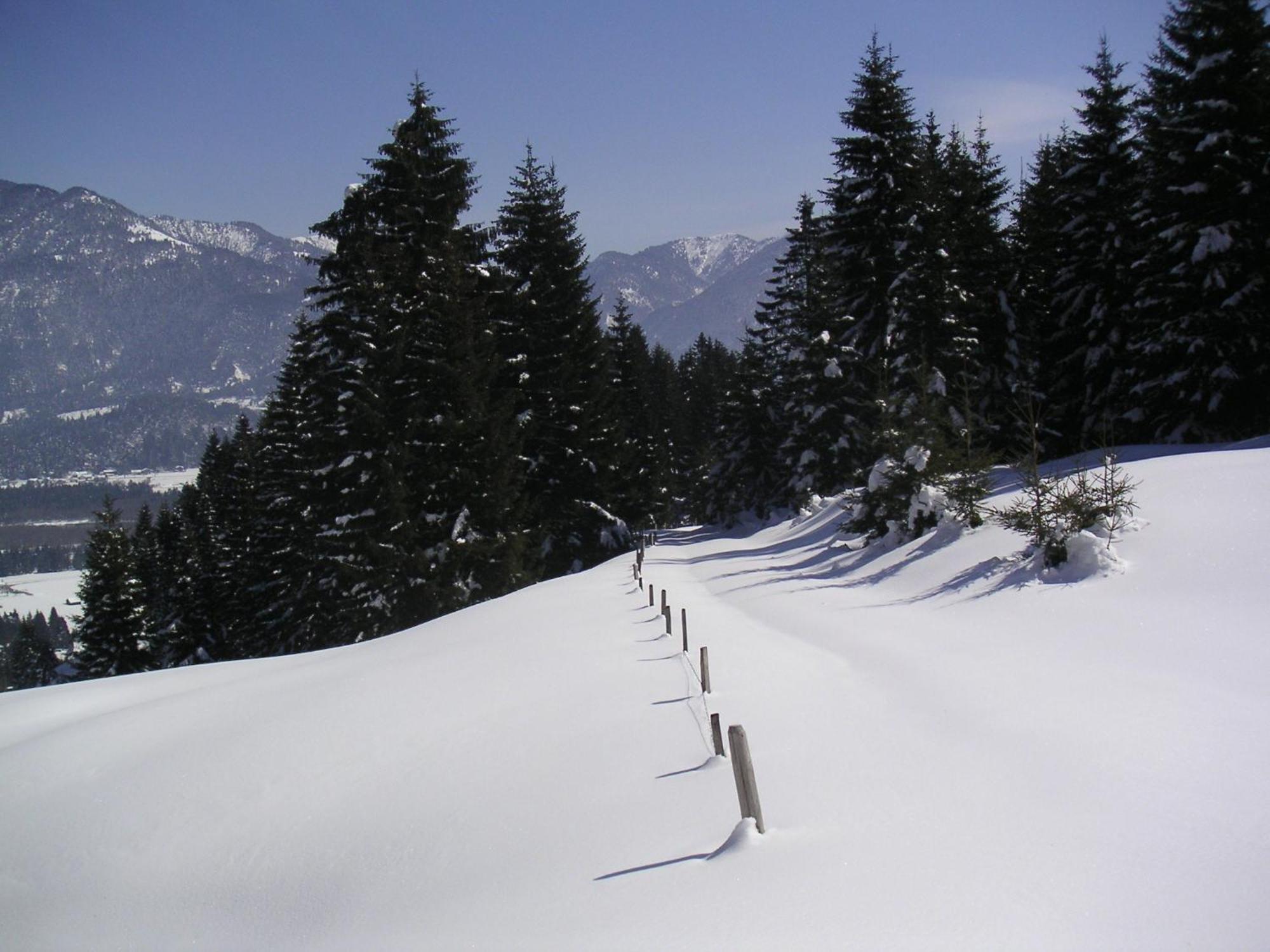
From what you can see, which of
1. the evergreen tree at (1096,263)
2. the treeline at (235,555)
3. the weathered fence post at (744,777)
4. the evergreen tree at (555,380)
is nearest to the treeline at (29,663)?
the treeline at (235,555)

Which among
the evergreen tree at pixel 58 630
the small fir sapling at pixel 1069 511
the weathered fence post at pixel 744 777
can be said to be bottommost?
the evergreen tree at pixel 58 630

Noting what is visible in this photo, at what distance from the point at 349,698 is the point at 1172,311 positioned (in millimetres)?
25157

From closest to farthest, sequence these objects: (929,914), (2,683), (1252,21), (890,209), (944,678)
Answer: (929,914) → (944,678) → (1252,21) → (890,209) → (2,683)

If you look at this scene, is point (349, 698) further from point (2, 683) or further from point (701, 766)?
point (2, 683)

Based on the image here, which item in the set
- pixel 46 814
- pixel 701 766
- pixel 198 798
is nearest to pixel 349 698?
pixel 198 798

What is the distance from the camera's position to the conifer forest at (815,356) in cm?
2306

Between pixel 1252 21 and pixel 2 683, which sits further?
pixel 2 683

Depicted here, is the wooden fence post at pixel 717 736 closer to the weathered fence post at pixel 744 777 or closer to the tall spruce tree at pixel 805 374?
the weathered fence post at pixel 744 777

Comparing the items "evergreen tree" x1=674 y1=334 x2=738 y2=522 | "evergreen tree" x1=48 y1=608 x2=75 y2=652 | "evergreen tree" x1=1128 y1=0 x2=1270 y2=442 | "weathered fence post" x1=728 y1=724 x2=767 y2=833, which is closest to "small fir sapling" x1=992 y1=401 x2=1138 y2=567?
"weathered fence post" x1=728 y1=724 x2=767 y2=833

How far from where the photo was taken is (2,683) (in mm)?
114312

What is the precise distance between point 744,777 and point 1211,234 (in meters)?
24.5

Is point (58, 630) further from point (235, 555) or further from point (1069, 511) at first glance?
point (1069, 511)

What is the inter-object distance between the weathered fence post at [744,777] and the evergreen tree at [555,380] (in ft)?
79.7

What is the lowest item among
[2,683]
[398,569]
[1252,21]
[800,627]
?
[2,683]
